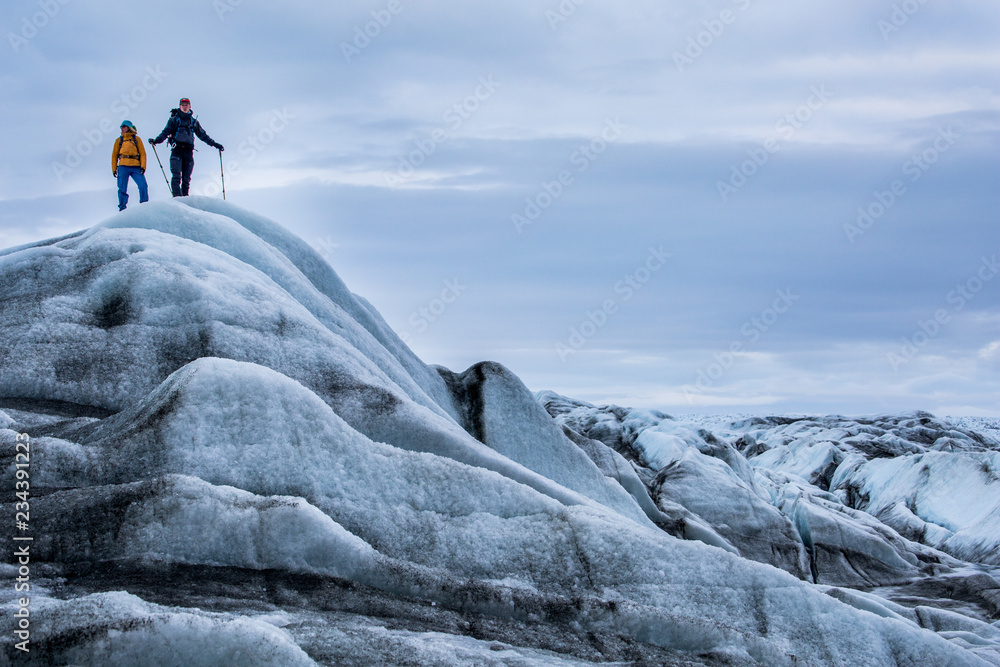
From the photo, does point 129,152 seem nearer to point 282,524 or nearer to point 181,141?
point 181,141

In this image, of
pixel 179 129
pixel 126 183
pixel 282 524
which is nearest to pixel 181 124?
pixel 179 129

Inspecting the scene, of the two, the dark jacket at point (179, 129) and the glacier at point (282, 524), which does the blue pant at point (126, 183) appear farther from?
the glacier at point (282, 524)

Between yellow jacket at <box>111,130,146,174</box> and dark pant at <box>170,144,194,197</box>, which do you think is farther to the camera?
dark pant at <box>170,144,194,197</box>

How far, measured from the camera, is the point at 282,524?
6.21 m

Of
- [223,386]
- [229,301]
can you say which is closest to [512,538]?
[223,386]

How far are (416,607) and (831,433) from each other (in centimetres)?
4049

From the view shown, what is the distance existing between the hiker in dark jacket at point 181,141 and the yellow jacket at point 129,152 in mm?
463

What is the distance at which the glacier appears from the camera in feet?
17.6

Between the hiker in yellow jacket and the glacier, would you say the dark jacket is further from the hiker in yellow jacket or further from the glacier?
the glacier

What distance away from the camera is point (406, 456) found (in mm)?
7730

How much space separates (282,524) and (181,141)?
14593 millimetres

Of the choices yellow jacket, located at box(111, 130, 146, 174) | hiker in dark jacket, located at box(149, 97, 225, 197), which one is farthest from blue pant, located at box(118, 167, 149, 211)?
hiker in dark jacket, located at box(149, 97, 225, 197)

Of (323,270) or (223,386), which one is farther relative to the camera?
(323,270)

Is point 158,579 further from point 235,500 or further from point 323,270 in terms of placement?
point 323,270
